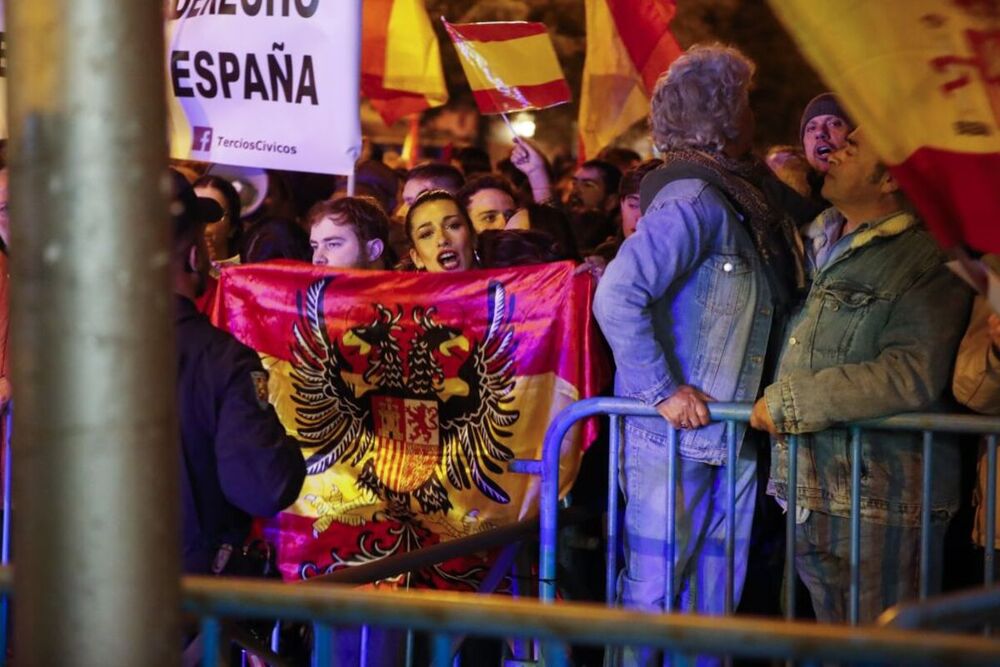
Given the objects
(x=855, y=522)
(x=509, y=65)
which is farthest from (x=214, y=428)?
(x=509, y=65)

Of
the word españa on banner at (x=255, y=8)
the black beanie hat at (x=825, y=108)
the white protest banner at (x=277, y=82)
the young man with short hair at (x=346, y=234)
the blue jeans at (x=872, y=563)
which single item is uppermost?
the word españa on banner at (x=255, y=8)

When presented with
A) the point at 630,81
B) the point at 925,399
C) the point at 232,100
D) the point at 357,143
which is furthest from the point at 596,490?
the point at 630,81

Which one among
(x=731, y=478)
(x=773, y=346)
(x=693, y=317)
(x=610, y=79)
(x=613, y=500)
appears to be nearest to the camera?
(x=731, y=478)

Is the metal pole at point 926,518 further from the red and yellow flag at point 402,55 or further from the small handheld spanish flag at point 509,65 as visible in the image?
the red and yellow flag at point 402,55

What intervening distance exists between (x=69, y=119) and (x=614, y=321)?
3.36 m

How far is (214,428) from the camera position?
404cm

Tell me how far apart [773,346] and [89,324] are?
379 cm

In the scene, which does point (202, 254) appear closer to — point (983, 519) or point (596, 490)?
point (596, 490)

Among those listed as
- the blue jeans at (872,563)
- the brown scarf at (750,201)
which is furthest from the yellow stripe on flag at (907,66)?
the brown scarf at (750,201)

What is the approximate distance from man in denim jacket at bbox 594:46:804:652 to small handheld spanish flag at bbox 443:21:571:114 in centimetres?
441

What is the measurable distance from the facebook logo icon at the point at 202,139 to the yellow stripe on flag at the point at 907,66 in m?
4.79

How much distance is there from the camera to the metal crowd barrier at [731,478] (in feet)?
14.7

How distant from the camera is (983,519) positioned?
4773 millimetres

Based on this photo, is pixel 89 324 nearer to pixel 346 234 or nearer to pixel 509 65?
pixel 346 234
